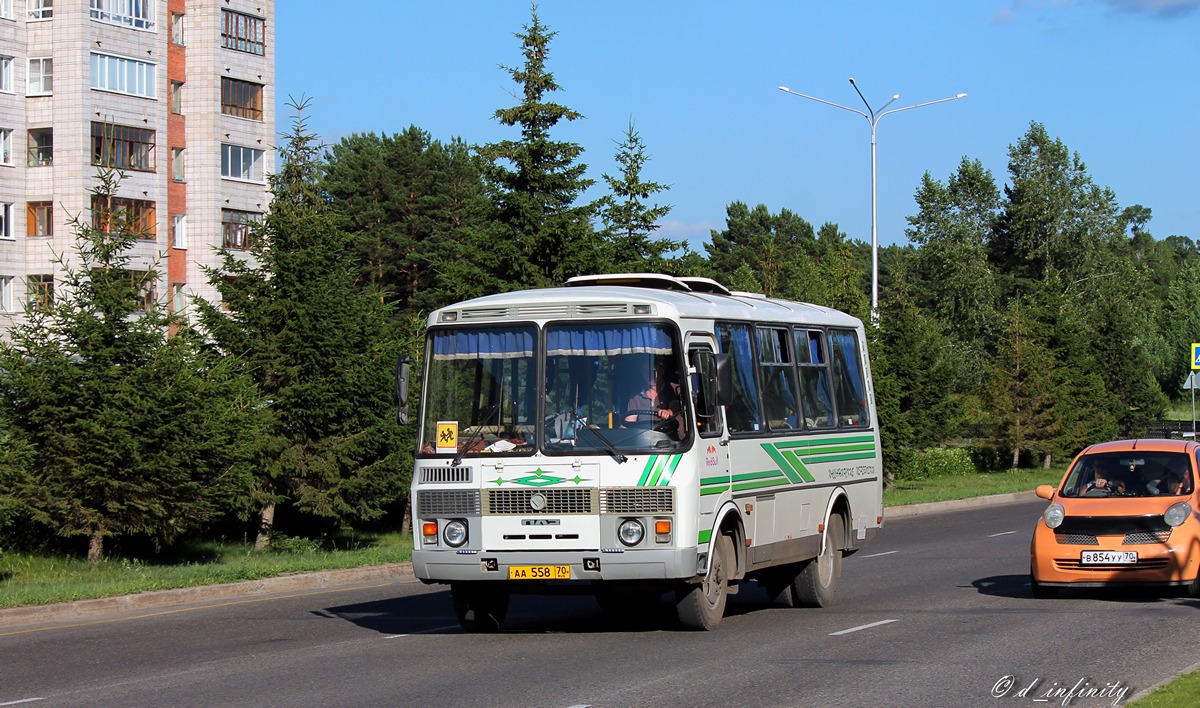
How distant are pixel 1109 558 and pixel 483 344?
6674mm

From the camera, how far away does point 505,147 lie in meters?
37.2

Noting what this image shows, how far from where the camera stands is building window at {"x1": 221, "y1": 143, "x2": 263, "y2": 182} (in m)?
63.9

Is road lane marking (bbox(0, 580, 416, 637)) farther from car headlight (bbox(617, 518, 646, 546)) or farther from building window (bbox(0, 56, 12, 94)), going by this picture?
building window (bbox(0, 56, 12, 94))

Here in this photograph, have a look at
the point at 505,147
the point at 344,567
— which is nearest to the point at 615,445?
the point at 344,567

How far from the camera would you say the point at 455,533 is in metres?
13.0

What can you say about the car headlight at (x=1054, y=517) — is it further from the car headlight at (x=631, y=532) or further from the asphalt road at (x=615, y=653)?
the car headlight at (x=631, y=532)

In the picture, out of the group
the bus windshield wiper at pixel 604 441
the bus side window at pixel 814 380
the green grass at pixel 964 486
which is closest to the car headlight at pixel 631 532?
the bus windshield wiper at pixel 604 441

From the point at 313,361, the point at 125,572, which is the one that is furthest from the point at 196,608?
the point at 313,361

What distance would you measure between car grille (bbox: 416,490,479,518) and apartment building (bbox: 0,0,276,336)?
139ft

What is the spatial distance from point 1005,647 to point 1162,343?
4072 inches

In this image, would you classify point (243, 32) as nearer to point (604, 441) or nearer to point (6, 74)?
point (6, 74)

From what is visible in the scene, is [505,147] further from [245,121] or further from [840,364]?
[245,121]

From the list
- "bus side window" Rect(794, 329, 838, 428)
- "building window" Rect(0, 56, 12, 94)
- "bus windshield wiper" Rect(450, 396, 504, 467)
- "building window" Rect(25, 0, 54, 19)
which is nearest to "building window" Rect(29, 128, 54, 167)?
"building window" Rect(0, 56, 12, 94)

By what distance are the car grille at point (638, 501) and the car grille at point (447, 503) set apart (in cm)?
111
